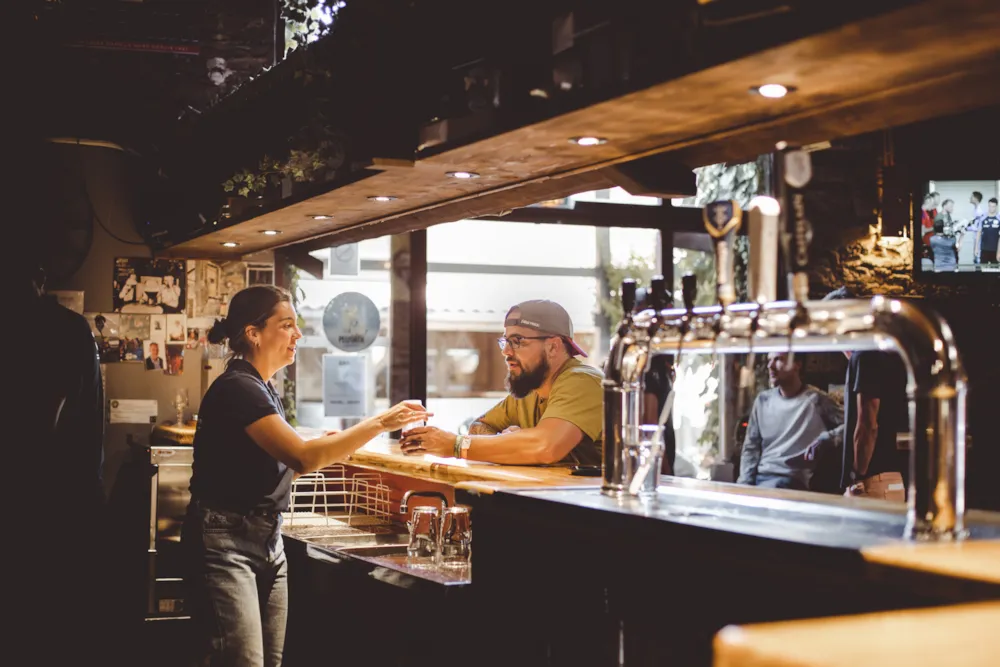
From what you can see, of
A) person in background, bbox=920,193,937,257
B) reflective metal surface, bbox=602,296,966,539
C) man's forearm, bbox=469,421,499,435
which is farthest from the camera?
person in background, bbox=920,193,937,257

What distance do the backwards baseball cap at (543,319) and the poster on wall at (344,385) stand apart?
109 inches

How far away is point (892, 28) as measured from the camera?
6.33 feet

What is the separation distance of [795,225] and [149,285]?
5101 millimetres

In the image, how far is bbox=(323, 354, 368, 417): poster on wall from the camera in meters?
7.11

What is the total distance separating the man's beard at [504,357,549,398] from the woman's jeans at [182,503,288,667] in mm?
1341

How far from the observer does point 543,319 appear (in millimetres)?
4496

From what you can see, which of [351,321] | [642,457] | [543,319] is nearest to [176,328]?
[351,321]

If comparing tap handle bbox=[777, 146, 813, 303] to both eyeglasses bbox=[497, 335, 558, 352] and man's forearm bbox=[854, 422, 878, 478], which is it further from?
man's forearm bbox=[854, 422, 878, 478]

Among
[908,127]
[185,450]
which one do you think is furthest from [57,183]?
[908,127]

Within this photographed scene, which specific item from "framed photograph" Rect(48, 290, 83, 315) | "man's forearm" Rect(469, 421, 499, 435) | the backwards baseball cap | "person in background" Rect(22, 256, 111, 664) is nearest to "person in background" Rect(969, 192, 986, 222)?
the backwards baseball cap

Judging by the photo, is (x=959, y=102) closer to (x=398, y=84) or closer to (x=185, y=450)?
(x=398, y=84)

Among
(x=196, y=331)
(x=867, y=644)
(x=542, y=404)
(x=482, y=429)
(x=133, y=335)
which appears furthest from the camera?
(x=196, y=331)

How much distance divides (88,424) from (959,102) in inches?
169

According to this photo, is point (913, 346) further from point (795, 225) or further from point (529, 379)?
point (529, 379)
